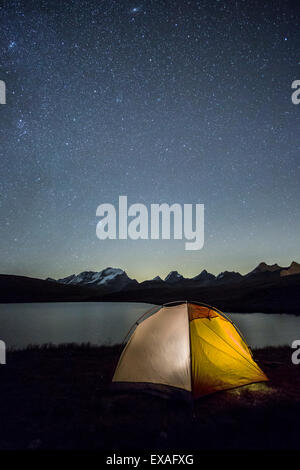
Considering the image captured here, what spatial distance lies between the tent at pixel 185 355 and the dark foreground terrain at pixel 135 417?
14.0 inches

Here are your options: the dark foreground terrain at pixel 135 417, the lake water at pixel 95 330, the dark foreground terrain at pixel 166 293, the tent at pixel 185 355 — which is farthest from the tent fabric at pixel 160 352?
the dark foreground terrain at pixel 166 293

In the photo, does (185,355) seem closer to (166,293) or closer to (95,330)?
(95,330)

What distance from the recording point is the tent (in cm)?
714

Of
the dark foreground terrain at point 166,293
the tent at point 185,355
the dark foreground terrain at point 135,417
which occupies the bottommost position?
the dark foreground terrain at point 166,293

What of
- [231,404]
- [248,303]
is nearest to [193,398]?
[231,404]

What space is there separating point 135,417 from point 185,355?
5.80 feet

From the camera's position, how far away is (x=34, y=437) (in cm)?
555

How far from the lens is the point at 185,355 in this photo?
23.8 feet

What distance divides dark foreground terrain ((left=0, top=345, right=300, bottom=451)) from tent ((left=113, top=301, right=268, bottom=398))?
355mm

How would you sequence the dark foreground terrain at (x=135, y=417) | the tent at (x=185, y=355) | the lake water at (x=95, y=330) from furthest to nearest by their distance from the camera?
the lake water at (x=95, y=330) < the tent at (x=185, y=355) < the dark foreground terrain at (x=135, y=417)

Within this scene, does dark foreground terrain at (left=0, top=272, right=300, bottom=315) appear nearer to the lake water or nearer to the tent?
the lake water

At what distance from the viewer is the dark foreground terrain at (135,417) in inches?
213

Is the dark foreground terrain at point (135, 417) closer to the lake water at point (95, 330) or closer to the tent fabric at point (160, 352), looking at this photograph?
the tent fabric at point (160, 352)

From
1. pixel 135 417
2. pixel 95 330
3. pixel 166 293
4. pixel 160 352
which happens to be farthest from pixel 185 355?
pixel 166 293
